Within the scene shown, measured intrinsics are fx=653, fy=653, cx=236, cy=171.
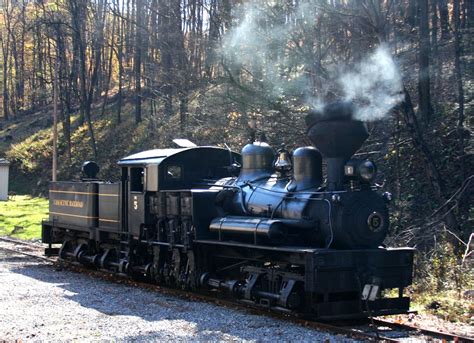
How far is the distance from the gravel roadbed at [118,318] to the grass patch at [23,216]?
12.1 meters

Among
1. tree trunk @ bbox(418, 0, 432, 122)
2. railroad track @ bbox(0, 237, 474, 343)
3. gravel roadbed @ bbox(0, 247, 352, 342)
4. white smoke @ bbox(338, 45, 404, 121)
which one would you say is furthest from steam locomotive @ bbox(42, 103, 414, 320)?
tree trunk @ bbox(418, 0, 432, 122)

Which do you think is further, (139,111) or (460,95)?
(139,111)

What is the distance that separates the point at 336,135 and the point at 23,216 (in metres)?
22.5

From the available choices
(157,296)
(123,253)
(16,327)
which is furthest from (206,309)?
(123,253)

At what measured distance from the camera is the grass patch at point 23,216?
24.6 m

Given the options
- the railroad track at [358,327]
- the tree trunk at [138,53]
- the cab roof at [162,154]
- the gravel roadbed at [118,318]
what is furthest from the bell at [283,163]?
the tree trunk at [138,53]

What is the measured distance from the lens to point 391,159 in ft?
60.1

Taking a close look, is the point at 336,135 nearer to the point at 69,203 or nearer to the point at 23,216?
the point at 69,203

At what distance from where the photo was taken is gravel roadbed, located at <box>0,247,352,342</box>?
807 centimetres

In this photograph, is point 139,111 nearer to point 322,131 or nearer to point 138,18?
point 138,18

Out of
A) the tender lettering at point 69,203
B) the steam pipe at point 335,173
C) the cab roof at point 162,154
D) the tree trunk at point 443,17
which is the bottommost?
the tender lettering at point 69,203

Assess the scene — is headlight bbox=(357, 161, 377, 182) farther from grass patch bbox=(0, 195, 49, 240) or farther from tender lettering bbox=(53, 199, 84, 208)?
grass patch bbox=(0, 195, 49, 240)

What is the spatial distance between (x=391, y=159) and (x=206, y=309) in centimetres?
986

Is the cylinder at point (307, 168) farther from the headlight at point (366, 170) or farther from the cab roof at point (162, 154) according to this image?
the cab roof at point (162, 154)
